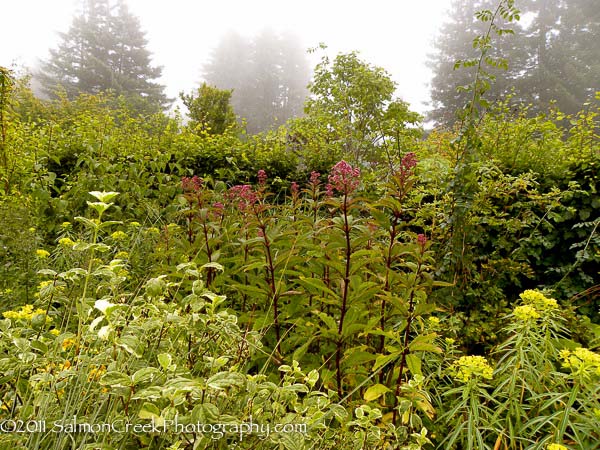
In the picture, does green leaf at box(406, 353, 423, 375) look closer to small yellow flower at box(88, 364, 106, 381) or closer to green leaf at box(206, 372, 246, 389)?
green leaf at box(206, 372, 246, 389)

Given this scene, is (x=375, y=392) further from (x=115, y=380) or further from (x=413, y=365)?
(x=115, y=380)

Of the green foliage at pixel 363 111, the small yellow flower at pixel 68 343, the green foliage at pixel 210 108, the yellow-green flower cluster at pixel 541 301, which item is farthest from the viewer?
the green foliage at pixel 210 108

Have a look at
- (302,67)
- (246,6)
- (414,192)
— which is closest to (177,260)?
(414,192)

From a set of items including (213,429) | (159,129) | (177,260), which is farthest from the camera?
(159,129)

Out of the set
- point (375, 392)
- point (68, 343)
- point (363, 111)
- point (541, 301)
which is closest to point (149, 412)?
point (68, 343)

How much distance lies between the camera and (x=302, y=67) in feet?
118

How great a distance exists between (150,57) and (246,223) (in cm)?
2773

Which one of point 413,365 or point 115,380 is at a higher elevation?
point 115,380

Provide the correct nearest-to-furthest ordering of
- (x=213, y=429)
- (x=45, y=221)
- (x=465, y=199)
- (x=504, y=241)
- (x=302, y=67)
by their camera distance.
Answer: (x=213, y=429) < (x=465, y=199) < (x=504, y=241) < (x=45, y=221) < (x=302, y=67)

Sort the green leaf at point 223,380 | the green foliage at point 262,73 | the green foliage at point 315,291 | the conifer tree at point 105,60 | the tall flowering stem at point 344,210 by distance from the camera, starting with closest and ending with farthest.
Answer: the green leaf at point 223,380 → the green foliage at point 315,291 → the tall flowering stem at point 344,210 → the conifer tree at point 105,60 → the green foliage at point 262,73

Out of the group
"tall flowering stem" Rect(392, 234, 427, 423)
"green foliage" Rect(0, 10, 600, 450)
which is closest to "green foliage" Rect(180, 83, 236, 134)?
"green foliage" Rect(0, 10, 600, 450)

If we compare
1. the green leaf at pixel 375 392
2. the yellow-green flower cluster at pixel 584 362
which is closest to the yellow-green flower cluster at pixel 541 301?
the yellow-green flower cluster at pixel 584 362

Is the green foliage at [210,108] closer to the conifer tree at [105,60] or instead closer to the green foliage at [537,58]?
the green foliage at [537,58]

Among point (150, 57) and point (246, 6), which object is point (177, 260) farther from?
point (246, 6)
